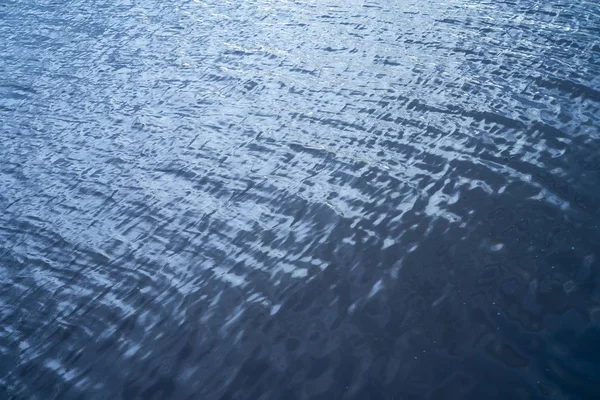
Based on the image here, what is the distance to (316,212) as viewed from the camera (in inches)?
413

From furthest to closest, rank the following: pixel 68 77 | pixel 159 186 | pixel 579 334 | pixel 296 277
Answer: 1. pixel 68 77
2. pixel 159 186
3. pixel 296 277
4. pixel 579 334

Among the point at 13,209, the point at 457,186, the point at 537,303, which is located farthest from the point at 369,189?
the point at 13,209

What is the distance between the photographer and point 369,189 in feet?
35.4

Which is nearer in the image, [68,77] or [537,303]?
[537,303]

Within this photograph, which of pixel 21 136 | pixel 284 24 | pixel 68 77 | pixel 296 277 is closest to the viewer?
pixel 296 277

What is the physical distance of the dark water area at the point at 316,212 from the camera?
7867 millimetres

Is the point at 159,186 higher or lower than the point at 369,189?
lower

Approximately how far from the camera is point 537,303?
810 cm

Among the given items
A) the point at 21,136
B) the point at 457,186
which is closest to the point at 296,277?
the point at 457,186

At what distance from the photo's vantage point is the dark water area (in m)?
7.87

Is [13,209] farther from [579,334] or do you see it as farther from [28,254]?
[579,334]

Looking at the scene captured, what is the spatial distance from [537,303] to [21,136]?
1325cm

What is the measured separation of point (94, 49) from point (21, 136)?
5130 millimetres

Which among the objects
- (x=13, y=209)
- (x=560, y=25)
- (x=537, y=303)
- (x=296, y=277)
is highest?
(x=560, y=25)
